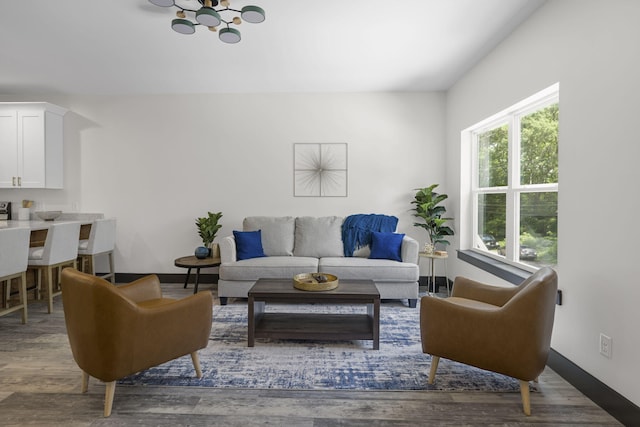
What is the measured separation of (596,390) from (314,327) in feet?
6.01

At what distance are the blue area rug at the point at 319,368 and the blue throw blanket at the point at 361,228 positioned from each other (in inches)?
58.1

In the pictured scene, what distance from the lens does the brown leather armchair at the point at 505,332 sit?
75.1 inches

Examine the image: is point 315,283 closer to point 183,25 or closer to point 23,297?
point 183,25

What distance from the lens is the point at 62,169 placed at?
4844mm

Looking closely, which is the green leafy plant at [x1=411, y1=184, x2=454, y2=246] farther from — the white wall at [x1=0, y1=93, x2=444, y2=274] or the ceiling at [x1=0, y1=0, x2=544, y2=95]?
the ceiling at [x1=0, y1=0, x2=544, y2=95]

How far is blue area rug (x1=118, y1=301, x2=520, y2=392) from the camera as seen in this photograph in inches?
88.4

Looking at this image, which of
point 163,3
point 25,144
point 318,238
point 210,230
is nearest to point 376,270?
point 318,238

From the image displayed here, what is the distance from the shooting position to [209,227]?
4523 mm

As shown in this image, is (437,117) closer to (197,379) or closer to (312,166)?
(312,166)

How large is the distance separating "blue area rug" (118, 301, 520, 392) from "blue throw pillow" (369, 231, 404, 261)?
111cm

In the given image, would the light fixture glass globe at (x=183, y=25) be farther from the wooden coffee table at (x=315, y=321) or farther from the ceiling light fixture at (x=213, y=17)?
the wooden coffee table at (x=315, y=321)

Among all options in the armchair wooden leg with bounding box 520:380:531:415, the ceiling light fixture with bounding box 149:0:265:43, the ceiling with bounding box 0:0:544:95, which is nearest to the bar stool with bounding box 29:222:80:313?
the ceiling with bounding box 0:0:544:95

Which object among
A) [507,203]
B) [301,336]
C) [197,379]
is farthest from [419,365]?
[507,203]

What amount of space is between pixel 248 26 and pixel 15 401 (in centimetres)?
302
